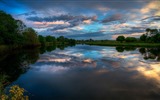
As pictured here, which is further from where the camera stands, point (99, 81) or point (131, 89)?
point (99, 81)

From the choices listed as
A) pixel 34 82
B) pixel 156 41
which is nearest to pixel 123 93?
pixel 34 82

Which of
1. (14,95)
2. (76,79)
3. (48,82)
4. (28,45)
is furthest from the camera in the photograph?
(28,45)

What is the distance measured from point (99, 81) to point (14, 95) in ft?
31.6

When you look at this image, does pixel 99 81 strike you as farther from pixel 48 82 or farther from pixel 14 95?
pixel 14 95

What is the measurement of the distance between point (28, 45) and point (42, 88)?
230ft

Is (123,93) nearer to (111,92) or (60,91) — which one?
(111,92)

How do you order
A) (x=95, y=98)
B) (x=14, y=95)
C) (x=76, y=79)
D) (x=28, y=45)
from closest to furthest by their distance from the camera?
(x=14, y=95) < (x=95, y=98) < (x=76, y=79) < (x=28, y=45)

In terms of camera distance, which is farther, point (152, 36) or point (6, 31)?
point (152, 36)

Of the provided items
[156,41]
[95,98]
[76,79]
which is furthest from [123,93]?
[156,41]

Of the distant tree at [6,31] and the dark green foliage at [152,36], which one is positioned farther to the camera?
the dark green foliage at [152,36]

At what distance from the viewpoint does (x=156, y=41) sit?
10169 centimetres

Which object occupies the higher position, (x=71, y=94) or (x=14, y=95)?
(x=14, y=95)

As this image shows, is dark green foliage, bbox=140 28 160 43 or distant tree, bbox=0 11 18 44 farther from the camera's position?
dark green foliage, bbox=140 28 160 43

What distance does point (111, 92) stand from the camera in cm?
1232
